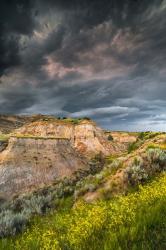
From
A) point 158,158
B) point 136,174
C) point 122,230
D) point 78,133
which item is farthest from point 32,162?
point 122,230

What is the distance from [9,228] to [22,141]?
56149 millimetres

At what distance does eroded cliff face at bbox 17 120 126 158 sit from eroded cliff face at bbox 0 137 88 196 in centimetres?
2928

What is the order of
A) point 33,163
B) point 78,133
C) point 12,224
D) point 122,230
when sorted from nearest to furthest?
point 122,230 → point 12,224 → point 33,163 → point 78,133

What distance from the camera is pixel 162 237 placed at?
21.0 feet

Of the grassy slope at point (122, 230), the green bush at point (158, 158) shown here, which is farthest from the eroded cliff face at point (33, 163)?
the grassy slope at point (122, 230)

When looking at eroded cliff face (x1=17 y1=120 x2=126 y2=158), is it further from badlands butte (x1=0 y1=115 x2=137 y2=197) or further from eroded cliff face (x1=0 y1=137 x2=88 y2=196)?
eroded cliff face (x1=0 y1=137 x2=88 y2=196)

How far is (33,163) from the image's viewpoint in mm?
61938

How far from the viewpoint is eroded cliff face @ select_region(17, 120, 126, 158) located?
10638cm

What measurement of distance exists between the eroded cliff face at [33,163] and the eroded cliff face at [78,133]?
A: 29280 mm

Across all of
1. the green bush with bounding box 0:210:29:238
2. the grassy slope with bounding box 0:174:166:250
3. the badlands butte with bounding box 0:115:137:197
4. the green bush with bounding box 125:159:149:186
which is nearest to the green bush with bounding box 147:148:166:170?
the green bush with bounding box 125:159:149:186

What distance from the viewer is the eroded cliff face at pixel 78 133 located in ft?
349

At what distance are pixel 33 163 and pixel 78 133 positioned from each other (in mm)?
51614

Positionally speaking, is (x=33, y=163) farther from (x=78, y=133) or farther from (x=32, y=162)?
(x=78, y=133)

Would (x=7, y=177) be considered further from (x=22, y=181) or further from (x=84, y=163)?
(x=84, y=163)
